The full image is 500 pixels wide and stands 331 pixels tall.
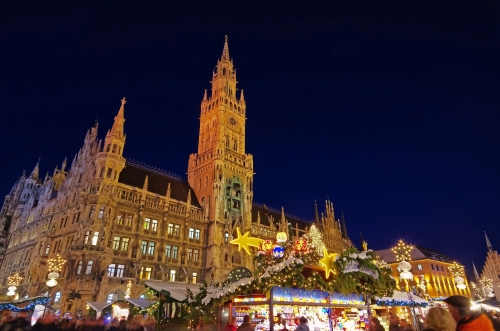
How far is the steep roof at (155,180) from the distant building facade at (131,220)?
0.22m

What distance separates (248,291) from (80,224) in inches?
1201

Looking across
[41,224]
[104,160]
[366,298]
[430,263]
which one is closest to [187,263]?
[104,160]

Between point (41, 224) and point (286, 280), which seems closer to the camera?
point (286, 280)

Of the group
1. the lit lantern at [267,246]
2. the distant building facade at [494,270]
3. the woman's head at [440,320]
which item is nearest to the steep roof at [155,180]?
the lit lantern at [267,246]

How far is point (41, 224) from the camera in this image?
48594mm

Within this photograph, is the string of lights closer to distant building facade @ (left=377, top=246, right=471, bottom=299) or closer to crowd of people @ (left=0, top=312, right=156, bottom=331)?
crowd of people @ (left=0, top=312, right=156, bottom=331)

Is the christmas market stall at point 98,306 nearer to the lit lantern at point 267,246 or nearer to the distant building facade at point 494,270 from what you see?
the lit lantern at point 267,246

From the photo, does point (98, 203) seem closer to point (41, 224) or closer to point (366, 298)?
point (41, 224)

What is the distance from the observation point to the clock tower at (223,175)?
4812 cm

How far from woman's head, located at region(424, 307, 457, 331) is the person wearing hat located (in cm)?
10

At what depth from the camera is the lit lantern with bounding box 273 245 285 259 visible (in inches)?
672

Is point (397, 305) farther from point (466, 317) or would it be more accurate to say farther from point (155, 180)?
point (155, 180)

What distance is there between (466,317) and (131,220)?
4208 cm

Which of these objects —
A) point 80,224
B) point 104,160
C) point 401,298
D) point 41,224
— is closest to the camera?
point 401,298
